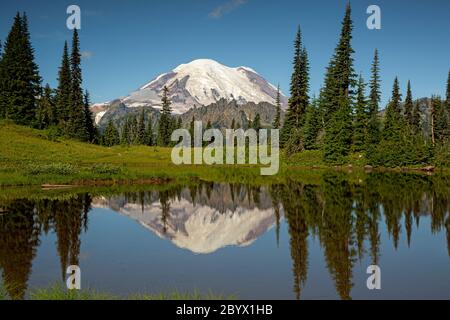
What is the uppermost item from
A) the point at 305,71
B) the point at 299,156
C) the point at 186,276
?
the point at 305,71

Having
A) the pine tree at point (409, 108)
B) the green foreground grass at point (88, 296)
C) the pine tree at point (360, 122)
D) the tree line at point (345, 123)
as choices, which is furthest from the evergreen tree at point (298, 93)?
the green foreground grass at point (88, 296)

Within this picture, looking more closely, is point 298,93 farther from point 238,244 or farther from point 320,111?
point 238,244

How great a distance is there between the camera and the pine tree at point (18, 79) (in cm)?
6800

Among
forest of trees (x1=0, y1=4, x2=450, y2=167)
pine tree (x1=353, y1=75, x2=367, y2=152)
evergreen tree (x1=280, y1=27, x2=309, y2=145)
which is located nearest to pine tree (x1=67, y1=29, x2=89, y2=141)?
forest of trees (x1=0, y1=4, x2=450, y2=167)

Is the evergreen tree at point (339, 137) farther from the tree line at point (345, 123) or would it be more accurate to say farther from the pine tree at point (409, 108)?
the pine tree at point (409, 108)

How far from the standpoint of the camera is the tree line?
62.1 m

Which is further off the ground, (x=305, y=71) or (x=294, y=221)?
(x=305, y=71)

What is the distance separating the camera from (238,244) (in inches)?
691

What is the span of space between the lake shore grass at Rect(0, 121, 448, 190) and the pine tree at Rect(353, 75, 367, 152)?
2.34 meters

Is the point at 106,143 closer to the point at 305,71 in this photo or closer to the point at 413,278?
the point at 305,71

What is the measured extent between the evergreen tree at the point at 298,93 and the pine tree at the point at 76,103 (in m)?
38.0

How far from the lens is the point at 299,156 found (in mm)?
67562
